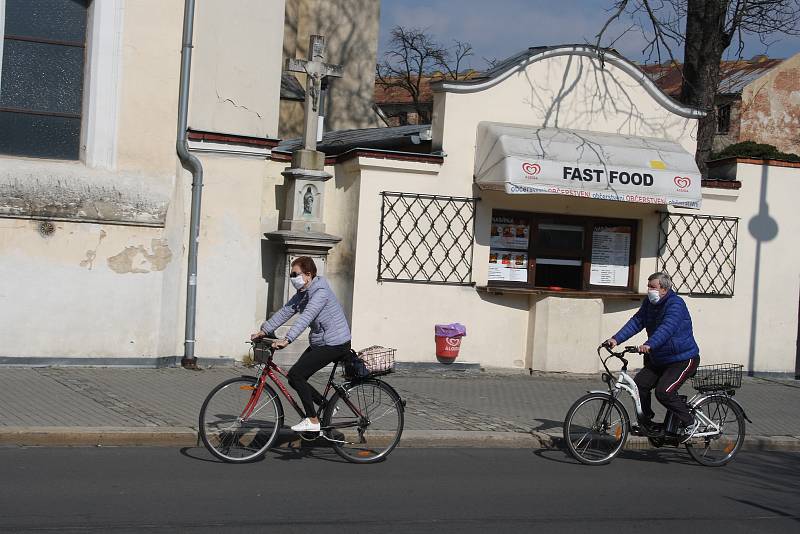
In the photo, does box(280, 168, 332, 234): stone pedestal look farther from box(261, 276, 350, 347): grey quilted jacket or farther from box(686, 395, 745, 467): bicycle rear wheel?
box(686, 395, 745, 467): bicycle rear wheel

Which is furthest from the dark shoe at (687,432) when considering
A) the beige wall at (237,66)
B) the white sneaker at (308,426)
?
the beige wall at (237,66)

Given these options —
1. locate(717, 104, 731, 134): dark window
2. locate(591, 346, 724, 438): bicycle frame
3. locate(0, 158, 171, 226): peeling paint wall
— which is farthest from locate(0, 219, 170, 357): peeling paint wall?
locate(717, 104, 731, 134): dark window

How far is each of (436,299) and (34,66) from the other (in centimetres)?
613

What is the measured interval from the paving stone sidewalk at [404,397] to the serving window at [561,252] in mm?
1484

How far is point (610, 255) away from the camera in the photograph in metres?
16.4

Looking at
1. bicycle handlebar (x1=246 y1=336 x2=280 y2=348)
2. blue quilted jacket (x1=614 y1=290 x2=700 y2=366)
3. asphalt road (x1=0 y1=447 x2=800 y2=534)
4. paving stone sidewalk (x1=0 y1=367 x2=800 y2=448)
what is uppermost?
blue quilted jacket (x1=614 y1=290 x2=700 y2=366)

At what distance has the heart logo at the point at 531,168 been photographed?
1449cm

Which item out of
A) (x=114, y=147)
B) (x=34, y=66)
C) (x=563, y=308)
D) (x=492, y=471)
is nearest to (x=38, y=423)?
(x=492, y=471)

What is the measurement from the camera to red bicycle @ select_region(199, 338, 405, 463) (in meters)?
8.93

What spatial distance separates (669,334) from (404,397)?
3.89 metres

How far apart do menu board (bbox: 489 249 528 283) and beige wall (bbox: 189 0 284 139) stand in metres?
3.66

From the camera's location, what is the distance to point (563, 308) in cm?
1545

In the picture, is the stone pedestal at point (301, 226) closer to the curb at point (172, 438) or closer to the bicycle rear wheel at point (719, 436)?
the curb at point (172, 438)

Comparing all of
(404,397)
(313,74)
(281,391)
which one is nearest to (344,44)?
(313,74)
